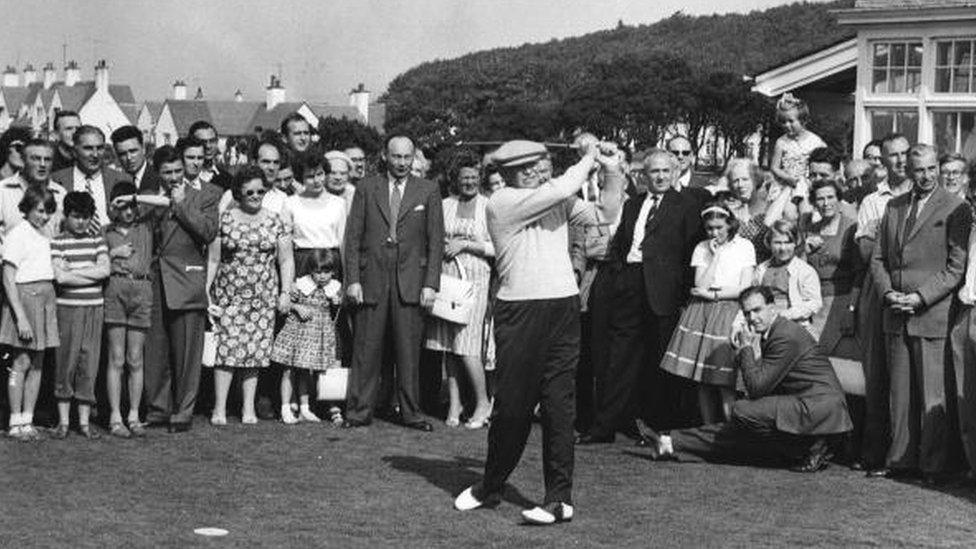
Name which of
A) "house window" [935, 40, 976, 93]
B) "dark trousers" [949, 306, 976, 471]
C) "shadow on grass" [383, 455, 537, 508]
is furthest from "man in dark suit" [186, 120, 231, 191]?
"house window" [935, 40, 976, 93]

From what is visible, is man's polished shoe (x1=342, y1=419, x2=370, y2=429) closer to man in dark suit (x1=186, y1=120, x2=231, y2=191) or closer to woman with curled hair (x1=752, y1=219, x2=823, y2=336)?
man in dark suit (x1=186, y1=120, x2=231, y2=191)

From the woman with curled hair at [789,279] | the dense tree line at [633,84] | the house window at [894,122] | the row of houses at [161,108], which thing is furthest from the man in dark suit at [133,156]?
the row of houses at [161,108]

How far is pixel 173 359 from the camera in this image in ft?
36.4

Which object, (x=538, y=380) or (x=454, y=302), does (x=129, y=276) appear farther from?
(x=538, y=380)

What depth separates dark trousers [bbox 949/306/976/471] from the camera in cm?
928

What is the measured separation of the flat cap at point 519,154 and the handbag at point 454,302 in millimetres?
3139

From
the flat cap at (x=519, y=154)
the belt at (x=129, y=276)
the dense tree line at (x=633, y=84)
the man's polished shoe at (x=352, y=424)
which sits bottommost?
the man's polished shoe at (x=352, y=424)

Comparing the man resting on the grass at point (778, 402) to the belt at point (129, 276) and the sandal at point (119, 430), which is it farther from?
the belt at point (129, 276)

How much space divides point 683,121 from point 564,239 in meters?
39.1

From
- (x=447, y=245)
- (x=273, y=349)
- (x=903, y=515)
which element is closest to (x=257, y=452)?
(x=273, y=349)

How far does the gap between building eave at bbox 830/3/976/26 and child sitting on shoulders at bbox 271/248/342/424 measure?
10.1 m

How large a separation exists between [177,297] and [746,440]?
4.12m

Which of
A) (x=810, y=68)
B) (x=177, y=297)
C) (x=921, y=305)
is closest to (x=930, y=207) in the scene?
(x=921, y=305)

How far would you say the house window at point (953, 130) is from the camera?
18250 millimetres
